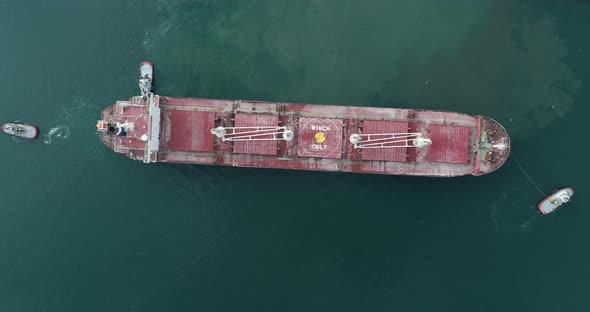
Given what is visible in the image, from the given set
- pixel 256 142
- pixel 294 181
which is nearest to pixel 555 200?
pixel 294 181

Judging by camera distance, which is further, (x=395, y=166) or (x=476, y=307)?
(x=476, y=307)

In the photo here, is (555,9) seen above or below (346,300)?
above

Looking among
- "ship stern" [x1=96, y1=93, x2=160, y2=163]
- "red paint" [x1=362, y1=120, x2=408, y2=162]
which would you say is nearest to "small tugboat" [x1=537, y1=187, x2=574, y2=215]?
"red paint" [x1=362, y1=120, x2=408, y2=162]

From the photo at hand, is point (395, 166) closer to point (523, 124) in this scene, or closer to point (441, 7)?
point (523, 124)

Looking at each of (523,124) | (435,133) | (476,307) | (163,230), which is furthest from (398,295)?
(163,230)

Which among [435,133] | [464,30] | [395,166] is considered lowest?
[395,166]

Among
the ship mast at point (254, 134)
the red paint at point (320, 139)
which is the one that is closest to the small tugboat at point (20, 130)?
the ship mast at point (254, 134)

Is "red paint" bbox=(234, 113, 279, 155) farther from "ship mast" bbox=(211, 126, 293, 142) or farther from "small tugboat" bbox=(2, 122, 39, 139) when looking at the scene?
"small tugboat" bbox=(2, 122, 39, 139)

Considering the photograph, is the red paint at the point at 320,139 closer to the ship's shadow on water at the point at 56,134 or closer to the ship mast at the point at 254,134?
the ship mast at the point at 254,134
